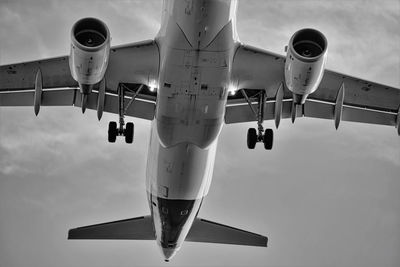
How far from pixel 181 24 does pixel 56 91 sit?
6857mm

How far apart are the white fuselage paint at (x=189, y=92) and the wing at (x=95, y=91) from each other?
1.25m

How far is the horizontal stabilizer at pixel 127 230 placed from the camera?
2462 centimetres

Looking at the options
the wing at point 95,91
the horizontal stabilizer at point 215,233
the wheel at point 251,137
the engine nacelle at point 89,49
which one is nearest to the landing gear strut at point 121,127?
the wing at point 95,91

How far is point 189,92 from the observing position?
677 inches

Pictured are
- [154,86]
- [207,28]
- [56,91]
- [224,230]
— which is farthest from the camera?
[224,230]

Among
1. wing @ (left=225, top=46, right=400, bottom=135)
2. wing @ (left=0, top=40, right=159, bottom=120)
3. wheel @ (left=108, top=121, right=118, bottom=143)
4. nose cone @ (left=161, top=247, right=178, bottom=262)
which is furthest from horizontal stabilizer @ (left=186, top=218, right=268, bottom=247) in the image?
wheel @ (left=108, top=121, right=118, bottom=143)

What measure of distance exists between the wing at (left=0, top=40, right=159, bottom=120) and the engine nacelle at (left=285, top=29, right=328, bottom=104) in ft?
13.4

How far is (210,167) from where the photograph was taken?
20109mm

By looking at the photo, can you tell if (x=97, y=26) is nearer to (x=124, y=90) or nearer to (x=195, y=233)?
(x=124, y=90)

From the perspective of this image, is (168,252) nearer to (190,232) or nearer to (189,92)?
(190,232)

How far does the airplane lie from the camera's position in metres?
16.5

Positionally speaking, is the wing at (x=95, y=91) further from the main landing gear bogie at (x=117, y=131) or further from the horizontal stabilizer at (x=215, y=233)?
the horizontal stabilizer at (x=215, y=233)

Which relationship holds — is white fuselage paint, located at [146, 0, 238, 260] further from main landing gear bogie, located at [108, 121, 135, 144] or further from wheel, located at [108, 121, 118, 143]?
wheel, located at [108, 121, 118, 143]

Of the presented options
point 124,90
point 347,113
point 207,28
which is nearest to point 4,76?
point 124,90
